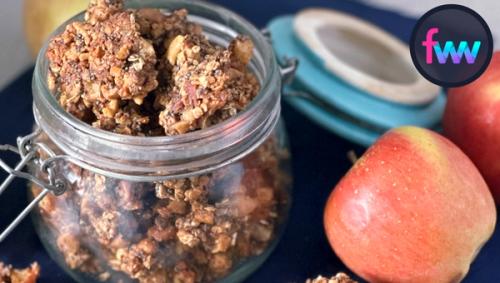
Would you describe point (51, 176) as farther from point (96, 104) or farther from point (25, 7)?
point (25, 7)

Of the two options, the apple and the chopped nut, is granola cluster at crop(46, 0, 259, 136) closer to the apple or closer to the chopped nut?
the chopped nut

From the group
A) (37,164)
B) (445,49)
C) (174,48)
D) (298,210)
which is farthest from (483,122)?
(37,164)

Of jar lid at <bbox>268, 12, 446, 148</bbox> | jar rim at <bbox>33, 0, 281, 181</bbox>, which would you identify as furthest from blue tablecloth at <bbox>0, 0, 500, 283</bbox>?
jar rim at <bbox>33, 0, 281, 181</bbox>

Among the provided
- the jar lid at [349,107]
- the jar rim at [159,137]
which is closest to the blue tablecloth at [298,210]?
the jar lid at [349,107]

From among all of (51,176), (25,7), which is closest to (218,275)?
(51,176)

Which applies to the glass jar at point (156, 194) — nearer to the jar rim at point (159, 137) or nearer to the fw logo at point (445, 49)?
the jar rim at point (159, 137)

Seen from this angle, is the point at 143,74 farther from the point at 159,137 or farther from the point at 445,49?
the point at 445,49
